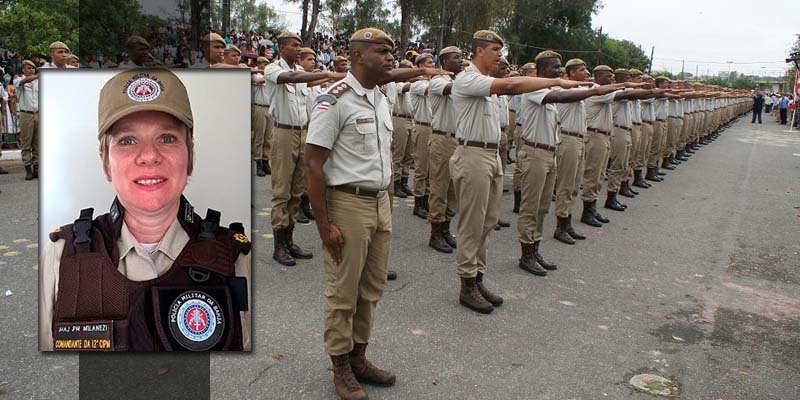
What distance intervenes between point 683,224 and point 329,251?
659 cm

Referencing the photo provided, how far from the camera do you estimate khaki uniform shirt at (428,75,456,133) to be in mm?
6754

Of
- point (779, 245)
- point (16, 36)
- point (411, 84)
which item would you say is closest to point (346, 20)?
point (16, 36)

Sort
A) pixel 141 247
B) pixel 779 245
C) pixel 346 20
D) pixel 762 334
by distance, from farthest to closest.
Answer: pixel 346 20
pixel 779 245
pixel 762 334
pixel 141 247

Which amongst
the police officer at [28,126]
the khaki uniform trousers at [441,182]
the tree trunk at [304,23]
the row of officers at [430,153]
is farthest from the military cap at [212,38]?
the tree trunk at [304,23]

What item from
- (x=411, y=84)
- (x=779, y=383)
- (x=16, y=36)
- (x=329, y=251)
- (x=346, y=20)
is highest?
(x=346, y=20)

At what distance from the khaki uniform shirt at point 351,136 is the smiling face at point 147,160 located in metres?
1.47

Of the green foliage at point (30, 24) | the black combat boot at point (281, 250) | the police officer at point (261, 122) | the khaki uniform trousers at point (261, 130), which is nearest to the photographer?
the black combat boot at point (281, 250)

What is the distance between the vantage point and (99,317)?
1459 mm

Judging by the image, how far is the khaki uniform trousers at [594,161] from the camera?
780 cm

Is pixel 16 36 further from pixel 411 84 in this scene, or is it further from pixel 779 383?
pixel 779 383

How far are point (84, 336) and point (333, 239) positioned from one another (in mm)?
1558

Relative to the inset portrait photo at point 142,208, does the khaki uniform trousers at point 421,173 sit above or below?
below

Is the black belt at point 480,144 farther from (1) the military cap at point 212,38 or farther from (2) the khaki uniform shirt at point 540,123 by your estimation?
(1) the military cap at point 212,38

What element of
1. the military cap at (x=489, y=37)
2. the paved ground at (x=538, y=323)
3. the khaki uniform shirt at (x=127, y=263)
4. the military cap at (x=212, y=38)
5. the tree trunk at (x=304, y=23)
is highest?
the tree trunk at (x=304, y=23)
